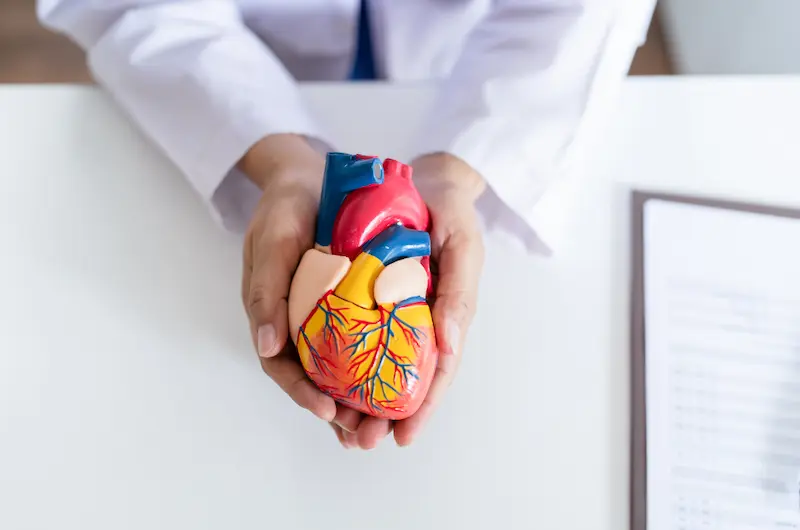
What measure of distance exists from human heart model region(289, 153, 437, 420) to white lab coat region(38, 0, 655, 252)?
16 cm

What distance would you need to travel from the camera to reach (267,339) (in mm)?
410

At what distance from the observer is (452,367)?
0.44 metres

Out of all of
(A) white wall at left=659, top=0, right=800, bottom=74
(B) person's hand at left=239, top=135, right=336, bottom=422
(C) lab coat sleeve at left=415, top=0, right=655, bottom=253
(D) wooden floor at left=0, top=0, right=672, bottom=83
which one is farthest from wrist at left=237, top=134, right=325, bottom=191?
(D) wooden floor at left=0, top=0, right=672, bottom=83

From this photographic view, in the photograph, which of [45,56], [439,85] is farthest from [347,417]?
[45,56]

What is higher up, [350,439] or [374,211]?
[374,211]

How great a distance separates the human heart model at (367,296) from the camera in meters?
0.38

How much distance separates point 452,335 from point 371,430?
8 centimetres

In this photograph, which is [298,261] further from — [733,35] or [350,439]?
[733,35]

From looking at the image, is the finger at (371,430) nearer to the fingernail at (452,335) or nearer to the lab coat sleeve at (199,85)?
the fingernail at (452,335)

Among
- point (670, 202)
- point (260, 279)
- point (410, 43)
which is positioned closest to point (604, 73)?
point (670, 202)

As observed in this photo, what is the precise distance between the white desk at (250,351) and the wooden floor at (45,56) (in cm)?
76

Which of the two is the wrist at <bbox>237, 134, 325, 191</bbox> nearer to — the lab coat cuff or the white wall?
the lab coat cuff

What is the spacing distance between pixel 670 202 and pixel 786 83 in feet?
0.62

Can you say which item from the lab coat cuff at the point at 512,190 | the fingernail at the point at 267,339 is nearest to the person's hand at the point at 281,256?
the fingernail at the point at 267,339
